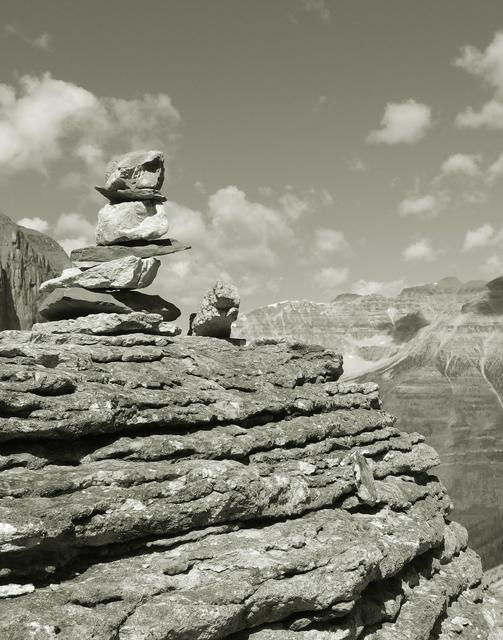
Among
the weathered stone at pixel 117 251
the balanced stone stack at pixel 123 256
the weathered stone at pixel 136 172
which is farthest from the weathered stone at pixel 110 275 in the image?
the weathered stone at pixel 136 172

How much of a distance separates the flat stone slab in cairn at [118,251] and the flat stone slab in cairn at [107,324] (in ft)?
14.2

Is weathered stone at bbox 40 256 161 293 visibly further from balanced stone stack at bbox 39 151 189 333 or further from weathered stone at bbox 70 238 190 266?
weathered stone at bbox 70 238 190 266

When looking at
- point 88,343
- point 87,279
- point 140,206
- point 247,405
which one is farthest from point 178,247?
point 247,405

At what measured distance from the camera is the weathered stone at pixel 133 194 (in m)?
33.9

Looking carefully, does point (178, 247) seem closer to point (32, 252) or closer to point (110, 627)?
point (32, 252)

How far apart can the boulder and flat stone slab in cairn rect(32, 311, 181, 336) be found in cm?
573

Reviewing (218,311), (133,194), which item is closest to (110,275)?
(133,194)

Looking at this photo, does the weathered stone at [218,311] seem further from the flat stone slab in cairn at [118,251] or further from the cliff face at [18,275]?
the cliff face at [18,275]

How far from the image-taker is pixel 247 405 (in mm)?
26234

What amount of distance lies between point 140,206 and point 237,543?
20411 millimetres

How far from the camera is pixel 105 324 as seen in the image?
29.0m

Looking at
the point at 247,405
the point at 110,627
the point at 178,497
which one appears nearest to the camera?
the point at 110,627

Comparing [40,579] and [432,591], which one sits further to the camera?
[432,591]

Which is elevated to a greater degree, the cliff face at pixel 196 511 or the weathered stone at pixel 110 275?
the weathered stone at pixel 110 275
